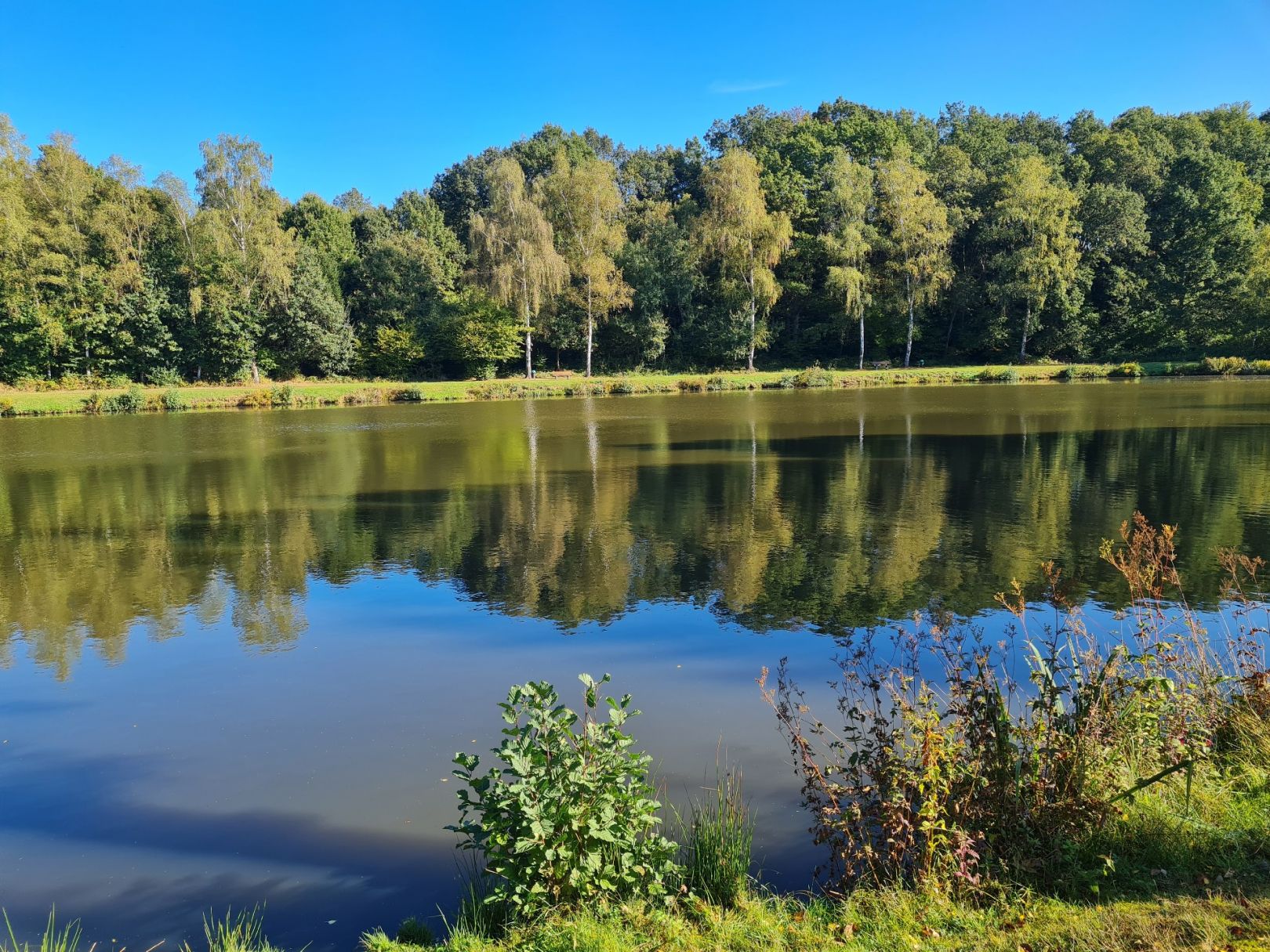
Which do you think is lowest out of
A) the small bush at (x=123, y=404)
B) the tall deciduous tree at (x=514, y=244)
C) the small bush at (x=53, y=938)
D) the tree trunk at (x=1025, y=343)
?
the small bush at (x=53, y=938)

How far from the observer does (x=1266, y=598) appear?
10211 millimetres

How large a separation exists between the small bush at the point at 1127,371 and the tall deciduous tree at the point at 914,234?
1387 centimetres

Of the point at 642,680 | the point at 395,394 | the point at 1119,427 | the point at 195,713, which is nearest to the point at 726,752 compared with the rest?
the point at 642,680

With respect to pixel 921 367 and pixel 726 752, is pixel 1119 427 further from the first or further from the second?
pixel 921 367

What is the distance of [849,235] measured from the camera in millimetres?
63938

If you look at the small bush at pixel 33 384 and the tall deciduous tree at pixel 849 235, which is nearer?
the small bush at pixel 33 384

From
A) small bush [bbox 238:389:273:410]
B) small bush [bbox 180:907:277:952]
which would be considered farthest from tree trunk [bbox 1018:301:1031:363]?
small bush [bbox 180:907:277:952]

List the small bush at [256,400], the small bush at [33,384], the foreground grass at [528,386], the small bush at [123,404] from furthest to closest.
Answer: the small bush at [33,384] < the small bush at [256,400] < the foreground grass at [528,386] < the small bush at [123,404]

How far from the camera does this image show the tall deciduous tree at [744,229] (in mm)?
63312

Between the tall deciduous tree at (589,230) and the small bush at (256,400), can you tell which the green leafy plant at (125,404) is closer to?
the small bush at (256,400)

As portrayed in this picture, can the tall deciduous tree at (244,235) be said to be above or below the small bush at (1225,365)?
above

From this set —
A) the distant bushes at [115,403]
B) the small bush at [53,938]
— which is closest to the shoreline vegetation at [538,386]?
the distant bushes at [115,403]

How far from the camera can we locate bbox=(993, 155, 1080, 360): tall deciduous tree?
62.9 m

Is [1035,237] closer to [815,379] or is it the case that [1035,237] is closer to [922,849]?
[815,379]
